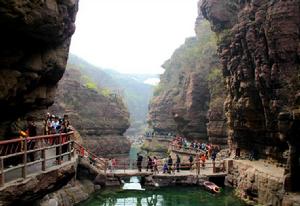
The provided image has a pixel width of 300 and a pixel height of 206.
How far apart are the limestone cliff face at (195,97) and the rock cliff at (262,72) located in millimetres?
14521

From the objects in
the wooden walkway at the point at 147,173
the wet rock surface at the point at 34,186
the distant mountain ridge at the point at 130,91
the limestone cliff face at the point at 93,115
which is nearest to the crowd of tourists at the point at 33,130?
the wet rock surface at the point at 34,186

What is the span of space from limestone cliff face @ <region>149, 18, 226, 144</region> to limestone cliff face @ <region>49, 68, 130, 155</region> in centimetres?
982

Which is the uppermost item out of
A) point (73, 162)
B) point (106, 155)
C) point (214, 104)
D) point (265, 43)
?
point (265, 43)

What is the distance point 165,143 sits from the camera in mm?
74375

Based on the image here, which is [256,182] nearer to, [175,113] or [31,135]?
[31,135]

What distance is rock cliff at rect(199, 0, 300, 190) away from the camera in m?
32.2

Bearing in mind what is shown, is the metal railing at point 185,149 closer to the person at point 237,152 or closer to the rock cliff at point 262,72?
the rock cliff at point 262,72

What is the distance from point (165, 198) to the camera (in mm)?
34812

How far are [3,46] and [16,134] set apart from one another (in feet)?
17.4

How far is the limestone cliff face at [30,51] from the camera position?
16.9m

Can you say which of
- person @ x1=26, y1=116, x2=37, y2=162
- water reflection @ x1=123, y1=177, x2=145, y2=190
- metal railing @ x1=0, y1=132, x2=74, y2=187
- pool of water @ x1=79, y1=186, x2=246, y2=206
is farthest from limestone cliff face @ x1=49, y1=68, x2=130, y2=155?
person @ x1=26, y1=116, x2=37, y2=162

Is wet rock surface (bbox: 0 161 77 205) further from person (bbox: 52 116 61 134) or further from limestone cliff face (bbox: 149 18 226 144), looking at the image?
limestone cliff face (bbox: 149 18 226 144)

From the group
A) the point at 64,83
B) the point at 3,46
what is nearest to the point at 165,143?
the point at 64,83

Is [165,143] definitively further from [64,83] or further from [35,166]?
[35,166]
